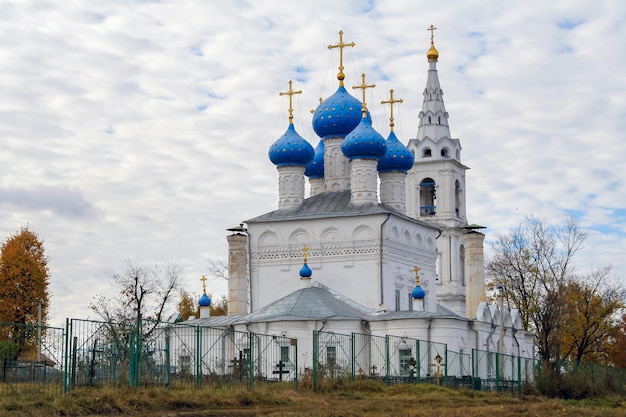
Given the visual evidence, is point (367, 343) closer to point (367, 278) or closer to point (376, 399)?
point (367, 278)

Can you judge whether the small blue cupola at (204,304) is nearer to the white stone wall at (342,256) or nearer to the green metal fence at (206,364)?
the white stone wall at (342,256)

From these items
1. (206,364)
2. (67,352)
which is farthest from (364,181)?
(67,352)

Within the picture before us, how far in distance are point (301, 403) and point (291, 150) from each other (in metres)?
17.5

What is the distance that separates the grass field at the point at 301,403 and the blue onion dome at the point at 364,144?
39.0ft

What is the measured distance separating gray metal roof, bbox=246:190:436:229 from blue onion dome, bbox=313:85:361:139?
7.49 ft

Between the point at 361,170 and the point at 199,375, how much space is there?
49.1 ft

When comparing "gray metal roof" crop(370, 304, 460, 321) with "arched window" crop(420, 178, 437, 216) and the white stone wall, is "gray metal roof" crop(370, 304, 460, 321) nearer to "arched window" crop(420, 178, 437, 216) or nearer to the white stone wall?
the white stone wall

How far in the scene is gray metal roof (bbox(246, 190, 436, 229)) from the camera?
3375 cm

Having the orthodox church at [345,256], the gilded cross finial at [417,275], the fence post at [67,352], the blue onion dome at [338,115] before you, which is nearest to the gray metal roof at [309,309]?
the orthodox church at [345,256]

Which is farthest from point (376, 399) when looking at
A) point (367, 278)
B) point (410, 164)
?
point (410, 164)

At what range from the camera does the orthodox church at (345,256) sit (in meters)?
31.0

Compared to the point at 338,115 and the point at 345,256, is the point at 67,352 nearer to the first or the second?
the point at 345,256

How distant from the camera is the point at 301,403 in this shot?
753 inches

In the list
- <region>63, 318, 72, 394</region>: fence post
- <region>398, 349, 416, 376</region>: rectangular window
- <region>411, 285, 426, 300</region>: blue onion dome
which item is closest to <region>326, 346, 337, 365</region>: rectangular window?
<region>398, 349, 416, 376</region>: rectangular window
